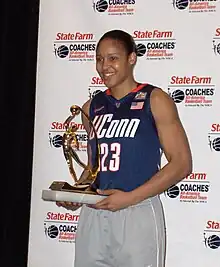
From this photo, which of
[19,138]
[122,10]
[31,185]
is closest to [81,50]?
[122,10]

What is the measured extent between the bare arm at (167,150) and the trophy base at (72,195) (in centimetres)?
13

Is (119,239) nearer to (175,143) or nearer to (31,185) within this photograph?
(175,143)

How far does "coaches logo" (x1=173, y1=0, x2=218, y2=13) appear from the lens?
93.6 inches

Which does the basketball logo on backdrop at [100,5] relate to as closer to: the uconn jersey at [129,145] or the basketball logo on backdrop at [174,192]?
the uconn jersey at [129,145]

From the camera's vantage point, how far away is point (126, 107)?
6.18 ft

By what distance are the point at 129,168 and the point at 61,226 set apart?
0.78m

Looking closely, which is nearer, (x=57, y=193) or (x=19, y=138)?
(x=57, y=193)

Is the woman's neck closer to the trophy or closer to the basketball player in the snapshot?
the basketball player

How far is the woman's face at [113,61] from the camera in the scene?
6.13ft

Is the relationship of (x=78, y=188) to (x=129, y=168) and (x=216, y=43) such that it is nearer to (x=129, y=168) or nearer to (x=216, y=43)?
(x=129, y=168)

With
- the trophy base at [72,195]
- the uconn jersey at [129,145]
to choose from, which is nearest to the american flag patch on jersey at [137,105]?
the uconn jersey at [129,145]

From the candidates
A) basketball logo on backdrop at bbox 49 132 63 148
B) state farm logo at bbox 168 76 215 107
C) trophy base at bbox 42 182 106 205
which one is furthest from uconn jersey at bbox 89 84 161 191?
basketball logo on backdrop at bbox 49 132 63 148

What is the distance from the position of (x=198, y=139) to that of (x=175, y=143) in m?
0.58

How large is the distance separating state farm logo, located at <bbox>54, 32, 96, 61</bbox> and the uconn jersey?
0.66 meters
